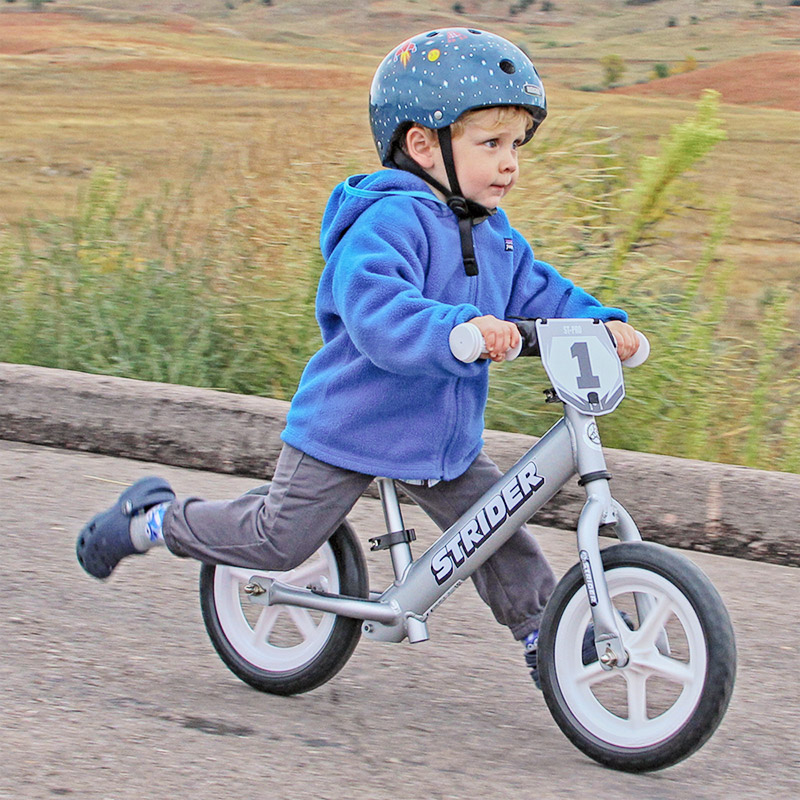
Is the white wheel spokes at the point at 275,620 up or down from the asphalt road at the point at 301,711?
up

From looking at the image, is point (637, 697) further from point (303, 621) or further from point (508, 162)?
point (508, 162)

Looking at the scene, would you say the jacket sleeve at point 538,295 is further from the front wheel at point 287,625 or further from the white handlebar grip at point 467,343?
the front wheel at point 287,625

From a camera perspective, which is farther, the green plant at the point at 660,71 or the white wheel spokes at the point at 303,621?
the green plant at the point at 660,71

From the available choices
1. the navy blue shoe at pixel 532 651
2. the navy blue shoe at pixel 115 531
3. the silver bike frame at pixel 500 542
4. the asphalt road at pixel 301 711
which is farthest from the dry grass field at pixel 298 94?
the navy blue shoe at pixel 532 651

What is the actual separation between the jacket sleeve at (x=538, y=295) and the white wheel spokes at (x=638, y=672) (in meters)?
0.68

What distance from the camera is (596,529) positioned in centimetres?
264

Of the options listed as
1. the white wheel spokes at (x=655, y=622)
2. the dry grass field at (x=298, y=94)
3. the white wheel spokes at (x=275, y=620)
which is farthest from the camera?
the dry grass field at (x=298, y=94)

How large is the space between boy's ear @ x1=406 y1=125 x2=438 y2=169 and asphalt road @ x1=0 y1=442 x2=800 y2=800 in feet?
4.12

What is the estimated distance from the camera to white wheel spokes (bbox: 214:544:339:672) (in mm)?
3100

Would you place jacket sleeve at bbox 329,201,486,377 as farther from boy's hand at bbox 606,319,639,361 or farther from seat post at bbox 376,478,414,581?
seat post at bbox 376,478,414,581

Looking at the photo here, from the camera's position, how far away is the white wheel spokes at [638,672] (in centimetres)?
256

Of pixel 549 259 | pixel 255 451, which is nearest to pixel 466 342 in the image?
pixel 255 451

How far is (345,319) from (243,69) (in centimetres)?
554

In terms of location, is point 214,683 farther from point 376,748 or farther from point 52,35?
point 52,35
